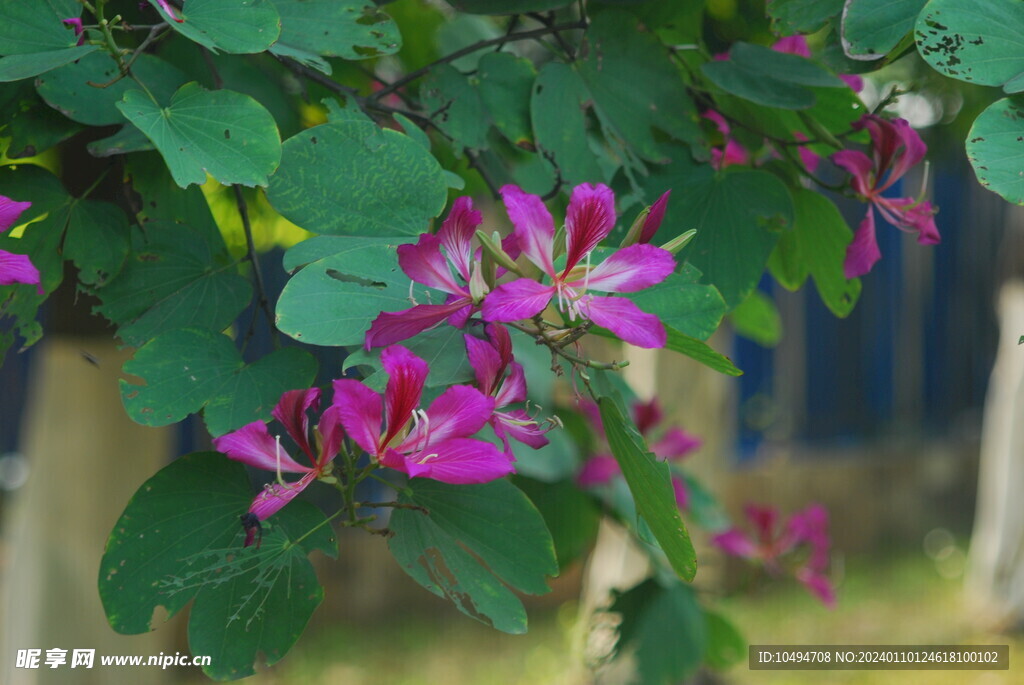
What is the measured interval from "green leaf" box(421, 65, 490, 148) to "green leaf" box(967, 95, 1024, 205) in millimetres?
419

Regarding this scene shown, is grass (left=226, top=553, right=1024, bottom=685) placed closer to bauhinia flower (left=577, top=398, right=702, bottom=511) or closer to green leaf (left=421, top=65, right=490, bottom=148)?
bauhinia flower (left=577, top=398, right=702, bottom=511)

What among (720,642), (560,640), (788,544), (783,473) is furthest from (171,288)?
(783,473)

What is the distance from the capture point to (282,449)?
61 cm

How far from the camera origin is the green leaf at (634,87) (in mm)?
897

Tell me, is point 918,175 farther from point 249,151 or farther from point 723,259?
point 249,151

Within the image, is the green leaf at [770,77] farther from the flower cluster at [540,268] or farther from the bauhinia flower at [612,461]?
the bauhinia flower at [612,461]

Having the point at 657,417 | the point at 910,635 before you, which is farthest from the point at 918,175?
the point at 657,417

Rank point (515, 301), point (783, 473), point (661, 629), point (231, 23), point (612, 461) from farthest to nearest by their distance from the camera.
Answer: point (783, 473) < point (612, 461) < point (661, 629) < point (231, 23) < point (515, 301)

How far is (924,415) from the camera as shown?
594 centimetres

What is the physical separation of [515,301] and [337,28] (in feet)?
1.11

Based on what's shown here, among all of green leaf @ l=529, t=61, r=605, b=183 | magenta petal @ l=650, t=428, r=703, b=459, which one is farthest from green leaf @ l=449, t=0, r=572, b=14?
magenta petal @ l=650, t=428, r=703, b=459

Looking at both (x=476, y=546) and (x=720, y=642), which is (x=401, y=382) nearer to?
(x=476, y=546)

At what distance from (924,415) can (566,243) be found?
5894mm

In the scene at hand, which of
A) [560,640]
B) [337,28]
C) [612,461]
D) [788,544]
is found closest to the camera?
[337,28]
